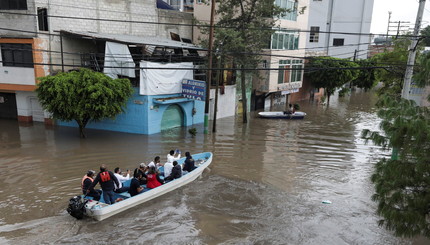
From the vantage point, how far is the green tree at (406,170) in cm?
597

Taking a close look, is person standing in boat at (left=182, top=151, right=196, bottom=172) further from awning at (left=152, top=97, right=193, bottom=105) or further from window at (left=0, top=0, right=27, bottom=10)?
window at (left=0, top=0, right=27, bottom=10)

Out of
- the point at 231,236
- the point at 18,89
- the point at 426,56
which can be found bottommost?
the point at 231,236

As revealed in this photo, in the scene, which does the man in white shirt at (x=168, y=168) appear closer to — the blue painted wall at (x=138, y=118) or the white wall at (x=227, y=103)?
the blue painted wall at (x=138, y=118)

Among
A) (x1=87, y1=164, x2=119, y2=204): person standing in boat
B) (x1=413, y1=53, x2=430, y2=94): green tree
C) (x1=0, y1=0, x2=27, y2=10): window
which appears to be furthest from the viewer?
(x1=0, y1=0, x2=27, y2=10): window

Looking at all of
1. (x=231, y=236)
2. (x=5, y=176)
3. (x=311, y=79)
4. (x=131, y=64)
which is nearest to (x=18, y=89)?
(x=131, y=64)

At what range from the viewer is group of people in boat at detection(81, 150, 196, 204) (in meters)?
10.9

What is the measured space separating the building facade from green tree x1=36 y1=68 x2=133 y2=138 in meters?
0.97

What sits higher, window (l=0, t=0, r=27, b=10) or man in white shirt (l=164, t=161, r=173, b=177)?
window (l=0, t=0, r=27, b=10)

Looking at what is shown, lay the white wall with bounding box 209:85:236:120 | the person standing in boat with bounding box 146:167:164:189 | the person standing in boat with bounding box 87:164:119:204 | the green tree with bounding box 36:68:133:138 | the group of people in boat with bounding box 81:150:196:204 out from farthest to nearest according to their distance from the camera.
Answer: the white wall with bounding box 209:85:236:120 < the green tree with bounding box 36:68:133:138 < the person standing in boat with bounding box 146:167:164:189 < the group of people in boat with bounding box 81:150:196:204 < the person standing in boat with bounding box 87:164:119:204

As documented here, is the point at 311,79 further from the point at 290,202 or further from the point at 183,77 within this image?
the point at 290,202

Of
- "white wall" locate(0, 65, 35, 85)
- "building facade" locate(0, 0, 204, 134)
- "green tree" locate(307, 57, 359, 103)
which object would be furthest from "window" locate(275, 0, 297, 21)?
"white wall" locate(0, 65, 35, 85)

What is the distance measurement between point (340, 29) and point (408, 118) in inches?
2119

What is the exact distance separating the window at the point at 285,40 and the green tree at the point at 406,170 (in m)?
24.5

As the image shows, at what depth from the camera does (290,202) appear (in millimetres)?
13000
